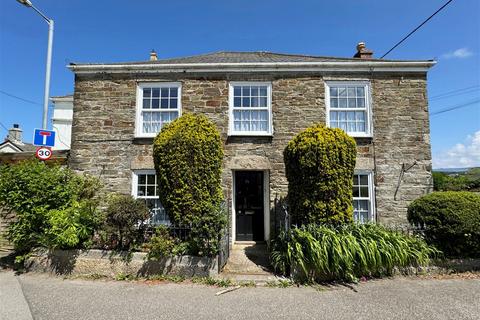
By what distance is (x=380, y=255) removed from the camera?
6363mm

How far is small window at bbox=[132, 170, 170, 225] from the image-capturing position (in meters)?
9.20

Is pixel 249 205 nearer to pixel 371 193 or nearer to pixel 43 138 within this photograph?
pixel 371 193

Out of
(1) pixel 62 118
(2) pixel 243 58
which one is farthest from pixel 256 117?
(1) pixel 62 118

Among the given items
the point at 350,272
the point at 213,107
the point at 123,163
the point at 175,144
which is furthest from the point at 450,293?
the point at 123,163

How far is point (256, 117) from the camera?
962 cm

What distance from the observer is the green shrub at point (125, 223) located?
6699 millimetres

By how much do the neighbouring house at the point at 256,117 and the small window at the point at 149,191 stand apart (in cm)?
3

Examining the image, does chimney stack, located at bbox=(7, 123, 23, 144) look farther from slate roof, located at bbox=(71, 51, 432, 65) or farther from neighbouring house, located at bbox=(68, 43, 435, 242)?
slate roof, located at bbox=(71, 51, 432, 65)

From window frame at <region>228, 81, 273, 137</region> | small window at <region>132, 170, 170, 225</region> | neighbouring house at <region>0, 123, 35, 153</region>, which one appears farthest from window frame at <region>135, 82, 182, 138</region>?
neighbouring house at <region>0, 123, 35, 153</region>

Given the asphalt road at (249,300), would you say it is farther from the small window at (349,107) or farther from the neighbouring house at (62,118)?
the neighbouring house at (62,118)

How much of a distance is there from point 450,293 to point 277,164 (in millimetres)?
5330

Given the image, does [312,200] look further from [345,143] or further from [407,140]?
[407,140]

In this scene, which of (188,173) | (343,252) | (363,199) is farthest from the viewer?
(363,199)

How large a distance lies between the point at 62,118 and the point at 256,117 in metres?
16.0
